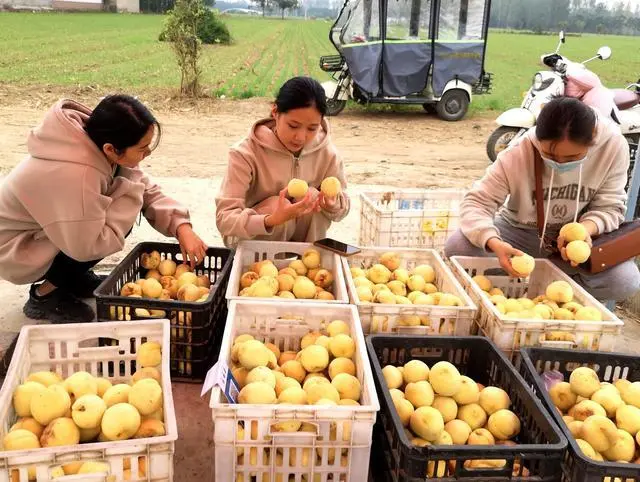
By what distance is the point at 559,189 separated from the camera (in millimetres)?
3477

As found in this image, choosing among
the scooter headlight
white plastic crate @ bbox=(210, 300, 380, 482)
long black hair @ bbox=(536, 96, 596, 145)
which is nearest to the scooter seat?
the scooter headlight

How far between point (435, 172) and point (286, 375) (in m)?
6.40

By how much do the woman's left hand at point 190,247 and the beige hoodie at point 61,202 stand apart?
0.28 meters

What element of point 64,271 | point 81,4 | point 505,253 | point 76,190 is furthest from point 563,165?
point 81,4

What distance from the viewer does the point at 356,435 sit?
6.24ft

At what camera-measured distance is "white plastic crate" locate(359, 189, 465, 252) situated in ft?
13.9

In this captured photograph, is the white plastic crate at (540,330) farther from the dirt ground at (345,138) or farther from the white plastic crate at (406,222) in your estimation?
the dirt ground at (345,138)

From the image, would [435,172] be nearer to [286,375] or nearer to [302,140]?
[302,140]

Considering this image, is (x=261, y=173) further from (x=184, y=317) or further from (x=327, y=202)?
(x=184, y=317)

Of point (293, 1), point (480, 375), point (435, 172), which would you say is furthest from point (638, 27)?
point (480, 375)

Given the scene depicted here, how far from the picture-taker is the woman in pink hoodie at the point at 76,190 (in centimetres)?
285

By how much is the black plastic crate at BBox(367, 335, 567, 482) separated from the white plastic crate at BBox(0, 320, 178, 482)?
2.40 ft

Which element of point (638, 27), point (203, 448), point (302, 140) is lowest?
point (203, 448)

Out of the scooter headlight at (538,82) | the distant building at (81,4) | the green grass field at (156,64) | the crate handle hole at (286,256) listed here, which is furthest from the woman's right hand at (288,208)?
the distant building at (81,4)
